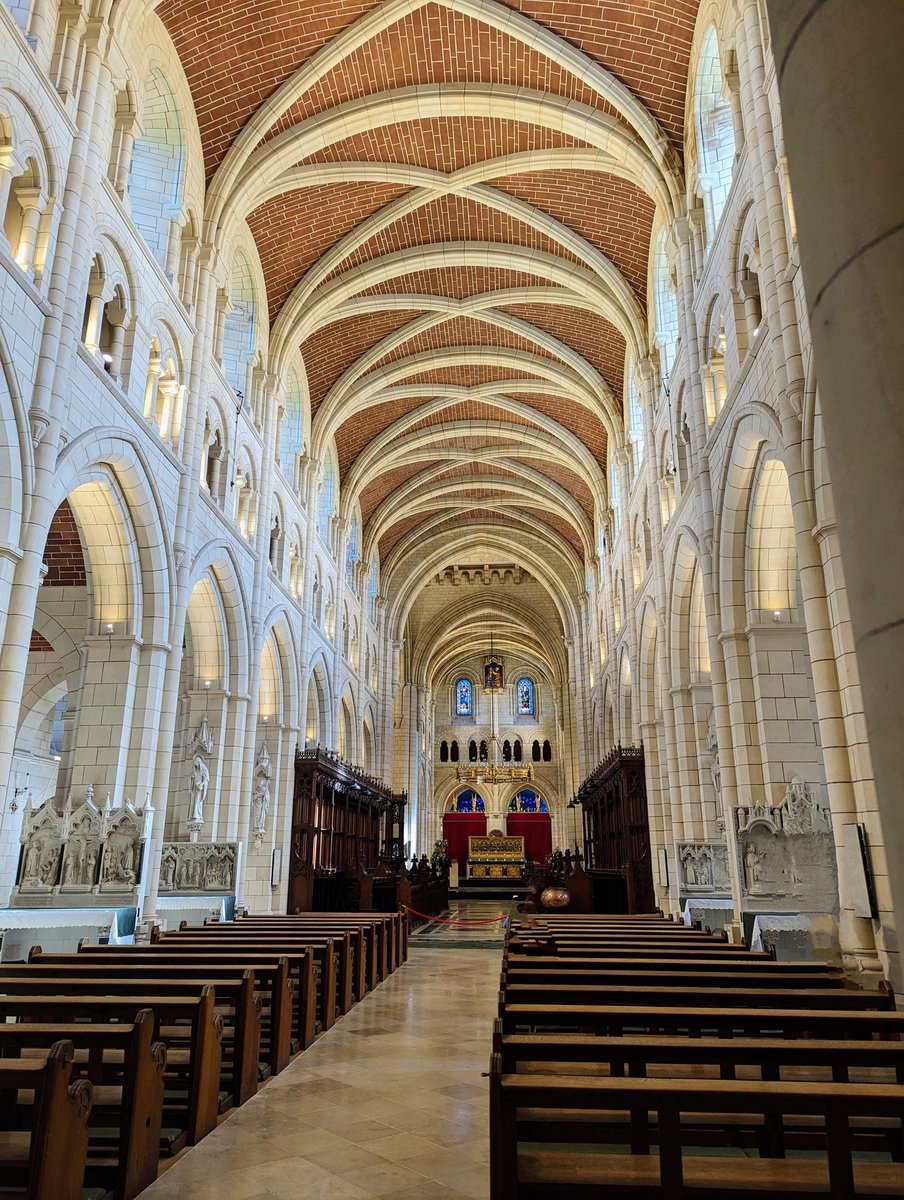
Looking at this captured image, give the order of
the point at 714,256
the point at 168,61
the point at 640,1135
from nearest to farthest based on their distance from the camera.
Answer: the point at 640,1135 < the point at 714,256 < the point at 168,61

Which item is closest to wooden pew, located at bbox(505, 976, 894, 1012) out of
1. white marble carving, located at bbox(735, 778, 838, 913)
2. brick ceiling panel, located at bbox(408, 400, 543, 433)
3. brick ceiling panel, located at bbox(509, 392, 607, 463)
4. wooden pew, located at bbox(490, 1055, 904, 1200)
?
wooden pew, located at bbox(490, 1055, 904, 1200)

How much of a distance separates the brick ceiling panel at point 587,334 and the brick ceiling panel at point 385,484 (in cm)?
841

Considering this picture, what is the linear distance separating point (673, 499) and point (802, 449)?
25.0 ft

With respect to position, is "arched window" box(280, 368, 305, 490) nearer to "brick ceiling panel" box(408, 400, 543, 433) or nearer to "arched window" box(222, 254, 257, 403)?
"arched window" box(222, 254, 257, 403)

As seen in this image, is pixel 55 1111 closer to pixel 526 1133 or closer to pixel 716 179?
pixel 526 1133

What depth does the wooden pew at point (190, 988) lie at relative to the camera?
4.87 m

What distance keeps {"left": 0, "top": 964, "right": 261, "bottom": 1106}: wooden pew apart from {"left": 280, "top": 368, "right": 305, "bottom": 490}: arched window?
15859mm

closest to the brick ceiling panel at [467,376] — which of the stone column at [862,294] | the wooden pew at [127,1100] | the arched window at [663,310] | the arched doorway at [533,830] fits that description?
the arched window at [663,310]

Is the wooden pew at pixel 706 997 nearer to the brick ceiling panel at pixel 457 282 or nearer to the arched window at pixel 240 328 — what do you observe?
the arched window at pixel 240 328

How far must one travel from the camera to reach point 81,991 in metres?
4.92

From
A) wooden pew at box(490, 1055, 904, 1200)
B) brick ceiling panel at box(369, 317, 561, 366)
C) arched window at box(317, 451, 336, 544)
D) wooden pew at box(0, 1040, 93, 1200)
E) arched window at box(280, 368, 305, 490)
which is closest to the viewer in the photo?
wooden pew at box(490, 1055, 904, 1200)

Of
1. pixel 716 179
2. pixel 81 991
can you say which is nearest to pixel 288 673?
pixel 716 179

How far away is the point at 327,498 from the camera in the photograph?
2488 cm

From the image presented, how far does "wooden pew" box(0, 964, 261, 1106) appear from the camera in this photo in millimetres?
4871
